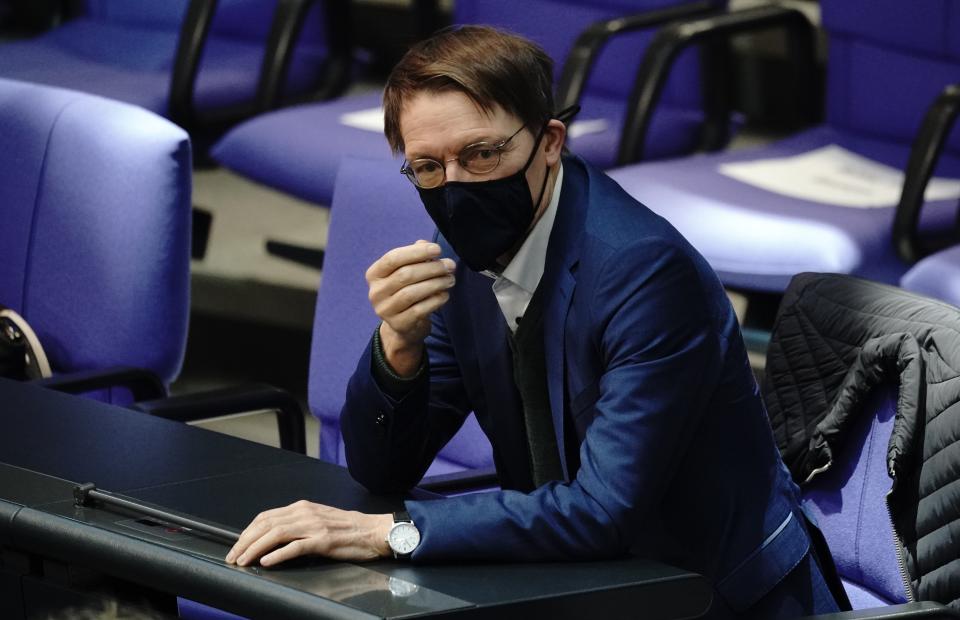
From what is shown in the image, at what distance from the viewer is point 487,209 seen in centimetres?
164

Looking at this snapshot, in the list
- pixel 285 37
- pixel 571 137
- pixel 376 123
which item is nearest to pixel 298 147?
pixel 376 123

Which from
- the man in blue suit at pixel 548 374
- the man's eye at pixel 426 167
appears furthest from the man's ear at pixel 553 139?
the man's eye at pixel 426 167

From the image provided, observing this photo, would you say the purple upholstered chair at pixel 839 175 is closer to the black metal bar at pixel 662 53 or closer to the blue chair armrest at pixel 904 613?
the black metal bar at pixel 662 53

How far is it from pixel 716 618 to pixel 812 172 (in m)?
1.84

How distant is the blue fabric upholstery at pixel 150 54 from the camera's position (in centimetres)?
395

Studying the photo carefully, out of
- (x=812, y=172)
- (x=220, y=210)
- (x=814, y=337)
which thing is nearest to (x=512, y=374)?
(x=814, y=337)

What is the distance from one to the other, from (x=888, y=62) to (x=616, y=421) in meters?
2.15

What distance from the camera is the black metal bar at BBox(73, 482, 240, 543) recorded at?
1533 millimetres

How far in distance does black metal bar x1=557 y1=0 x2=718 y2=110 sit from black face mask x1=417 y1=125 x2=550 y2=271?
1.65 meters

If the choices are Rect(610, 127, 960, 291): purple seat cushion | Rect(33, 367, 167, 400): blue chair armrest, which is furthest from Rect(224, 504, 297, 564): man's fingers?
Rect(610, 127, 960, 291): purple seat cushion

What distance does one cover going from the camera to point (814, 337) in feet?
6.61

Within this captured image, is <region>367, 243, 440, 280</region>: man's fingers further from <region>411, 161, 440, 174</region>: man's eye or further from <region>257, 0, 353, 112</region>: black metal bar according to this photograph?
<region>257, 0, 353, 112</region>: black metal bar

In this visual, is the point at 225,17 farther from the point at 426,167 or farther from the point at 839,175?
the point at 426,167

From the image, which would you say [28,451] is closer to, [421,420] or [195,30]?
[421,420]
